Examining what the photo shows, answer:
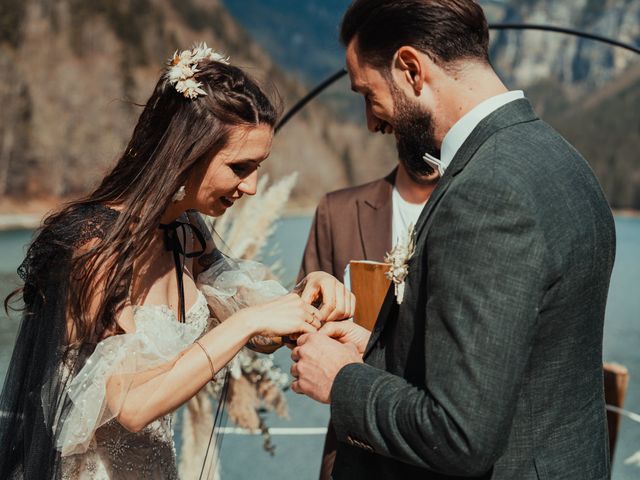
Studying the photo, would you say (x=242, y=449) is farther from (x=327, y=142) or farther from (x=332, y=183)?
(x=327, y=142)

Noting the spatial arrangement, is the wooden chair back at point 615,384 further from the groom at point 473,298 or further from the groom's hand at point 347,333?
the groom at point 473,298

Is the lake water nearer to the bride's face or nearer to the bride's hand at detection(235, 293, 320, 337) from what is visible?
the bride's face

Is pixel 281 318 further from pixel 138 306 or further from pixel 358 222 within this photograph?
pixel 358 222

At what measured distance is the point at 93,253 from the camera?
1732mm

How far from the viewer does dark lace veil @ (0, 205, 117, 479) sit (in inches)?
68.5

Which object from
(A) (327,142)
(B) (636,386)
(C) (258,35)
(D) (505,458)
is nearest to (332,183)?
(A) (327,142)

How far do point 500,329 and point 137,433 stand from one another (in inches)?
47.7

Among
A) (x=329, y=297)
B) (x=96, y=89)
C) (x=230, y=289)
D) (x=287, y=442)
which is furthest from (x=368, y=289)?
(x=96, y=89)

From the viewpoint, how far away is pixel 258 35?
6106cm

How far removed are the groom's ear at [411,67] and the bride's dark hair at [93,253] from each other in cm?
61

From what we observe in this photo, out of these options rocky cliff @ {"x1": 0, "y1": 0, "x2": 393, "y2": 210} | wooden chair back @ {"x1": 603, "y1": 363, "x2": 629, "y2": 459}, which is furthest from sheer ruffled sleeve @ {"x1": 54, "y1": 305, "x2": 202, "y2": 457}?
rocky cliff @ {"x1": 0, "y1": 0, "x2": 393, "y2": 210}

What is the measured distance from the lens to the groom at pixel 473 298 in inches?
46.1

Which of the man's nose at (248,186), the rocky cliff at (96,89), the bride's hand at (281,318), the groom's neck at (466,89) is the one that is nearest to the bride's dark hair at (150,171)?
the man's nose at (248,186)

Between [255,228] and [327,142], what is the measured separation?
40346 mm
